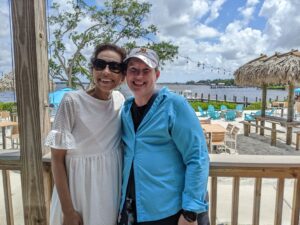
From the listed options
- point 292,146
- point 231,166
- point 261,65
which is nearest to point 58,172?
point 231,166

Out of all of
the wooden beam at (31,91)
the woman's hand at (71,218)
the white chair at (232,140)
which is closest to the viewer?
the woman's hand at (71,218)

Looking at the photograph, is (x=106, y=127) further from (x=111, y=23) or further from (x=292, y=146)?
(x=111, y=23)

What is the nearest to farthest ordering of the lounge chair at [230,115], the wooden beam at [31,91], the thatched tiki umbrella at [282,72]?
the wooden beam at [31,91], the thatched tiki umbrella at [282,72], the lounge chair at [230,115]

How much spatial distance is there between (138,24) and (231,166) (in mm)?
13100

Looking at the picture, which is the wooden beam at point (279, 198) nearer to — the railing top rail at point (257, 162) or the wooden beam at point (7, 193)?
the railing top rail at point (257, 162)

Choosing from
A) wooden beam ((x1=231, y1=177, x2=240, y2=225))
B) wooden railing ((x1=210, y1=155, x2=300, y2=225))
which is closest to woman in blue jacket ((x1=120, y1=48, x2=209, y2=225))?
wooden railing ((x1=210, y1=155, x2=300, y2=225))

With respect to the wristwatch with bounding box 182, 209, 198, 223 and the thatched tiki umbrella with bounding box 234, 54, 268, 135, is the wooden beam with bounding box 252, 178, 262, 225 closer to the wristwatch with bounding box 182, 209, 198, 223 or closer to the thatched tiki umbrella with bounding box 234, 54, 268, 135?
the wristwatch with bounding box 182, 209, 198, 223

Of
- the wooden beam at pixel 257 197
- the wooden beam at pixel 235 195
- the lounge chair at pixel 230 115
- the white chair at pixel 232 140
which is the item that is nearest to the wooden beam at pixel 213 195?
the wooden beam at pixel 235 195

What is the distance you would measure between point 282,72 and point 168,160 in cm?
951

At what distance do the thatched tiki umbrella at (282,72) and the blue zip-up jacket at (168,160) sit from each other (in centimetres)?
900

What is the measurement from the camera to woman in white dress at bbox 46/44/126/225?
1.34 m

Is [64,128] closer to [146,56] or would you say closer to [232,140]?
[146,56]

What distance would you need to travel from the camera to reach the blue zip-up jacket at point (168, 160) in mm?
1261

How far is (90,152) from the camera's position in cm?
138
